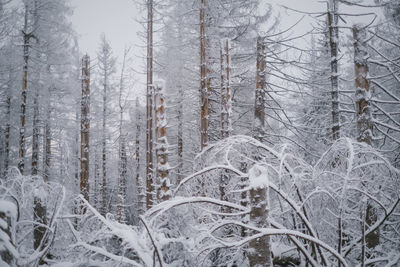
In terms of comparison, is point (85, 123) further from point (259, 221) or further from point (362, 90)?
point (362, 90)

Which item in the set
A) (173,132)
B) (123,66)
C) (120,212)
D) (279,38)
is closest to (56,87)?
(123,66)

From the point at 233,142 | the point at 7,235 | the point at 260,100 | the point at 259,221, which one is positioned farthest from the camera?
the point at 260,100

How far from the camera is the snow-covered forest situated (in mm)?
2631

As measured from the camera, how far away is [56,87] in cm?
1708

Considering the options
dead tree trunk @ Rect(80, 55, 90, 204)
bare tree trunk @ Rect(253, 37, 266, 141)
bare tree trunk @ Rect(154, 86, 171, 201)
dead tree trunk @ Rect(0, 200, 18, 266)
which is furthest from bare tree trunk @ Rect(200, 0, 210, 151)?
dead tree trunk @ Rect(0, 200, 18, 266)

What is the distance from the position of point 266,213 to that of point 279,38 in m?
7.07

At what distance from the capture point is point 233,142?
312 cm

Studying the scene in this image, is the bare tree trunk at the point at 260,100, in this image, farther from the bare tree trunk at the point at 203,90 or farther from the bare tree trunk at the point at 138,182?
the bare tree trunk at the point at 138,182

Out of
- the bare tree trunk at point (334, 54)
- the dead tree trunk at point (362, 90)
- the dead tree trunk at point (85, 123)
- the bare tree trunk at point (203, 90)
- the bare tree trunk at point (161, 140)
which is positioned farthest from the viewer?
the dead tree trunk at point (85, 123)

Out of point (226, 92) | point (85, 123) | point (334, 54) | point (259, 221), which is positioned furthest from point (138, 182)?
point (259, 221)

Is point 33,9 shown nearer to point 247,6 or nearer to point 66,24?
point 66,24

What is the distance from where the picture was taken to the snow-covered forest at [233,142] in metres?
2.63

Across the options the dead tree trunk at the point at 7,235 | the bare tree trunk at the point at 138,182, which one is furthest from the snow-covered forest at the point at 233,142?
the bare tree trunk at the point at 138,182

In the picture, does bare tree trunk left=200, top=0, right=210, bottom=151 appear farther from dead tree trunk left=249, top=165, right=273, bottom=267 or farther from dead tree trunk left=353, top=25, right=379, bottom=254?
dead tree trunk left=249, top=165, right=273, bottom=267
